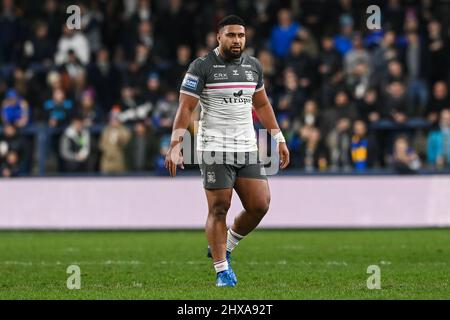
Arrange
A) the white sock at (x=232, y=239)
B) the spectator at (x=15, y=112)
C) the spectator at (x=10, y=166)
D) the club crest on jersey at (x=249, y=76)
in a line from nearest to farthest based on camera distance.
Result: the club crest on jersey at (x=249, y=76) → the white sock at (x=232, y=239) → the spectator at (x=10, y=166) → the spectator at (x=15, y=112)

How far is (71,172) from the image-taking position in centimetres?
2080

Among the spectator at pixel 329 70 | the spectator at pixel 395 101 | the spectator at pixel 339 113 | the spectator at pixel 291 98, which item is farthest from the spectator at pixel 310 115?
the spectator at pixel 395 101

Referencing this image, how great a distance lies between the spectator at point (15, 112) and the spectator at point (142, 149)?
2270 millimetres

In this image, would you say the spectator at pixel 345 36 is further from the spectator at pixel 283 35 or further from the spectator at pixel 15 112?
the spectator at pixel 15 112

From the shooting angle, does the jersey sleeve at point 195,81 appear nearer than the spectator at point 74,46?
Yes

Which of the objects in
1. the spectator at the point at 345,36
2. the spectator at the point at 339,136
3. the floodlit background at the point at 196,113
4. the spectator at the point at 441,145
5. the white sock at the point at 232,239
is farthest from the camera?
the spectator at the point at 345,36

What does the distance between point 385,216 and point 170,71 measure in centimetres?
581

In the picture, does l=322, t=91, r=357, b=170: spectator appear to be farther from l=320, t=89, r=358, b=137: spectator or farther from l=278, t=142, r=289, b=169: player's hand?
l=278, t=142, r=289, b=169: player's hand

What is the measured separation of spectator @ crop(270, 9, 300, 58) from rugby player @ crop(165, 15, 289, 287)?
12.3 metres

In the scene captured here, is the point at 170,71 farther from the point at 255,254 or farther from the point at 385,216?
the point at 255,254

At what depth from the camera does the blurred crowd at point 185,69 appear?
20.5 meters

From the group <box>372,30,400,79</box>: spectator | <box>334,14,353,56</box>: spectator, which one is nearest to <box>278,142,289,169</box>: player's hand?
<box>372,30,400,79</box>: spectator

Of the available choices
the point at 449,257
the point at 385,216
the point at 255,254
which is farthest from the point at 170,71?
the point at 449,257

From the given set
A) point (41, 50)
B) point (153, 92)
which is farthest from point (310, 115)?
point (41, 50)
